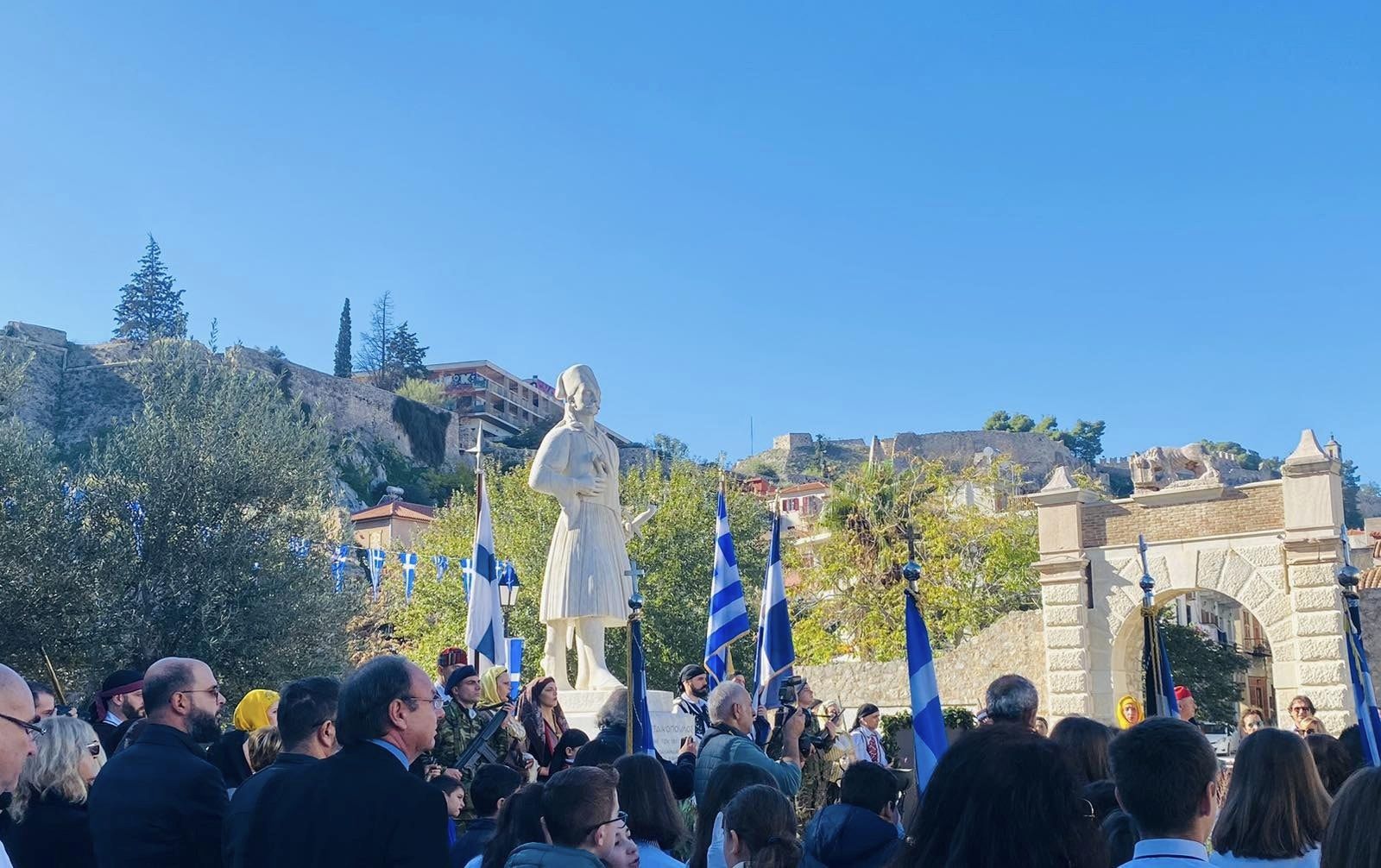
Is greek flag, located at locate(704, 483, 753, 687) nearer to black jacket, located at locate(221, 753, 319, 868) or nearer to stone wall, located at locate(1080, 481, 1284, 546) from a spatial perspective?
black jacket, located at locate(221, 753, 319, 868)

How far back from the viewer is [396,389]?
94.3 metres

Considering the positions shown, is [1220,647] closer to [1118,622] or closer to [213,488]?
[1118,622]

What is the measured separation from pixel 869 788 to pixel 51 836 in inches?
116

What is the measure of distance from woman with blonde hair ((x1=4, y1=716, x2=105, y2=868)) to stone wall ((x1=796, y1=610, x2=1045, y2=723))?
800 inches

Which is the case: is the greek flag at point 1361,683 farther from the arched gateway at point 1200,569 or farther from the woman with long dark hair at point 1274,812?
the arched gateway at point 1200,569

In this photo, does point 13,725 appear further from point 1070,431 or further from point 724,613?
point 1070,431

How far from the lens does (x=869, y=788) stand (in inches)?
176

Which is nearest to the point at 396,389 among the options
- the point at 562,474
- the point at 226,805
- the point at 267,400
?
the point at 267,400

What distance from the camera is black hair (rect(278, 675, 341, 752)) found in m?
4.32

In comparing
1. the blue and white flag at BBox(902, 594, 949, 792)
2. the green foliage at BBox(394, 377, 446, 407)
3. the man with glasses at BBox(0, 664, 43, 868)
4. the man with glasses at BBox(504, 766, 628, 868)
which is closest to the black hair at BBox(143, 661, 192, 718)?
the man with glasses at BBox(504, 766, 628, 868)

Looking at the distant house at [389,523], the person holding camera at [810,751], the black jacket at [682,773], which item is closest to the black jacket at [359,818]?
the black jacket at [682,773]

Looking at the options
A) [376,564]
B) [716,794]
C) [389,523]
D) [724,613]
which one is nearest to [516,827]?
[716,794]

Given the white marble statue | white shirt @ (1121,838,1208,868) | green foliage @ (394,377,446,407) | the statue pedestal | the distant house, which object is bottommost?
the statue pedestal

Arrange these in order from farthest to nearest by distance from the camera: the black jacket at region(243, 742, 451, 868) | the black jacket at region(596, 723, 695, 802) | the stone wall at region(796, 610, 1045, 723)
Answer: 1. the stone wall at region(796, 610, 1045, 723)
2. the black jacket at region(596, 723, 695, 802)
3. the black jacket at region(243, 742, 451, 868)
